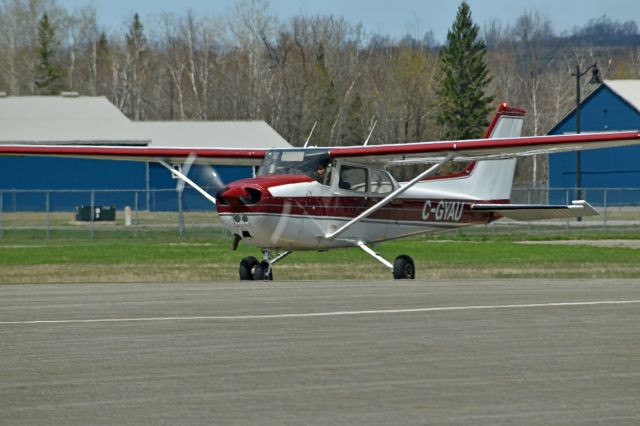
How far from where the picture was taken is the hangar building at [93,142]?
61906 millimetres

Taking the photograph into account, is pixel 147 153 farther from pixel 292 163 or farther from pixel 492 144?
pixel 492 144

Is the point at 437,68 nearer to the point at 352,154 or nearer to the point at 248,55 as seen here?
the point at 248,55

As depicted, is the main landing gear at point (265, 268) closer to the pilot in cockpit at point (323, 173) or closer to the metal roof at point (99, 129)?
the pilot in cockpit at point (323, 173)

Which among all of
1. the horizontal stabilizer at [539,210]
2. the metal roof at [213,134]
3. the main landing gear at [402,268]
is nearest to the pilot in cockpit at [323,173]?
the main landing gear at [402,268]

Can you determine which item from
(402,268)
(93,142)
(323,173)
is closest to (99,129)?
(93,142)

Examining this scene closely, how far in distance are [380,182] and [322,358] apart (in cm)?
1278

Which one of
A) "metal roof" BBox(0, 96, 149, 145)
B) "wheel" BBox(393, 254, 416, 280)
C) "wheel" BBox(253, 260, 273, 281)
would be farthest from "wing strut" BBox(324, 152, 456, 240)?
"metal roof" BBox(0, 96, 149, 145)

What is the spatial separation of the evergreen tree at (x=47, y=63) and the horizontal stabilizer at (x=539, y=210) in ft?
284

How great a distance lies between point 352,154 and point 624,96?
Answer: 59.7 metres

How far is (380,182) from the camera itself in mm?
22422

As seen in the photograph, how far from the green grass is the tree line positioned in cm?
4934

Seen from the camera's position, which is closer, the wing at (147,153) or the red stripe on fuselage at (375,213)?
the red stripe on fuselage at (375,213)

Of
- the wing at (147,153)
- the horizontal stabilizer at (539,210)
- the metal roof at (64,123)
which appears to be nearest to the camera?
the horizontal stabilizer at (539,210)

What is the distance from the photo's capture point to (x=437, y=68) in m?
102
